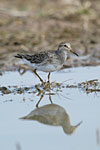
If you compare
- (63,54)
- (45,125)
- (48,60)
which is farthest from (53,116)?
(63,54)

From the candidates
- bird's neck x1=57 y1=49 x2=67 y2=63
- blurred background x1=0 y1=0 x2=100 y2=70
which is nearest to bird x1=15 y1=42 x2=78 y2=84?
bird's neck x1=57 y1=49 x2=67 y2=63

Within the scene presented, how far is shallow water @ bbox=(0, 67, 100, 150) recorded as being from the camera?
552 cm

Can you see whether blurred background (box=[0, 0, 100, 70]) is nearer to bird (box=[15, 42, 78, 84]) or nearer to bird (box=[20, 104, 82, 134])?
bird (box=[15, 42, 78, 84])

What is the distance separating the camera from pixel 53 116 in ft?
22.4

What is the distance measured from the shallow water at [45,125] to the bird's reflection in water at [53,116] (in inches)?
2.6

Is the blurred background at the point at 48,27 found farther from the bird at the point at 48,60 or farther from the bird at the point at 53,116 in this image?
the bird at the point at 53,116

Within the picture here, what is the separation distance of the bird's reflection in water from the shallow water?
7cm

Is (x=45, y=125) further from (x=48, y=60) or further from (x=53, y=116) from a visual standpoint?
(x=48, y=60)

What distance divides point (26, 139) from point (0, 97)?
267 cm

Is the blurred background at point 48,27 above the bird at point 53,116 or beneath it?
above

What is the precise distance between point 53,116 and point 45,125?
0.50 metres

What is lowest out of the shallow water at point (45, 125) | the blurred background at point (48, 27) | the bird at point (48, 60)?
the shallow water at point (45, 125)

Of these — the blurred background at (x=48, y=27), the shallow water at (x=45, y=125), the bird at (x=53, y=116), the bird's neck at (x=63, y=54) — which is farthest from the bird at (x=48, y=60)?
the blurred background at (x=48, y=27)

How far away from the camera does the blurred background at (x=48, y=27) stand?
12.7 metres
